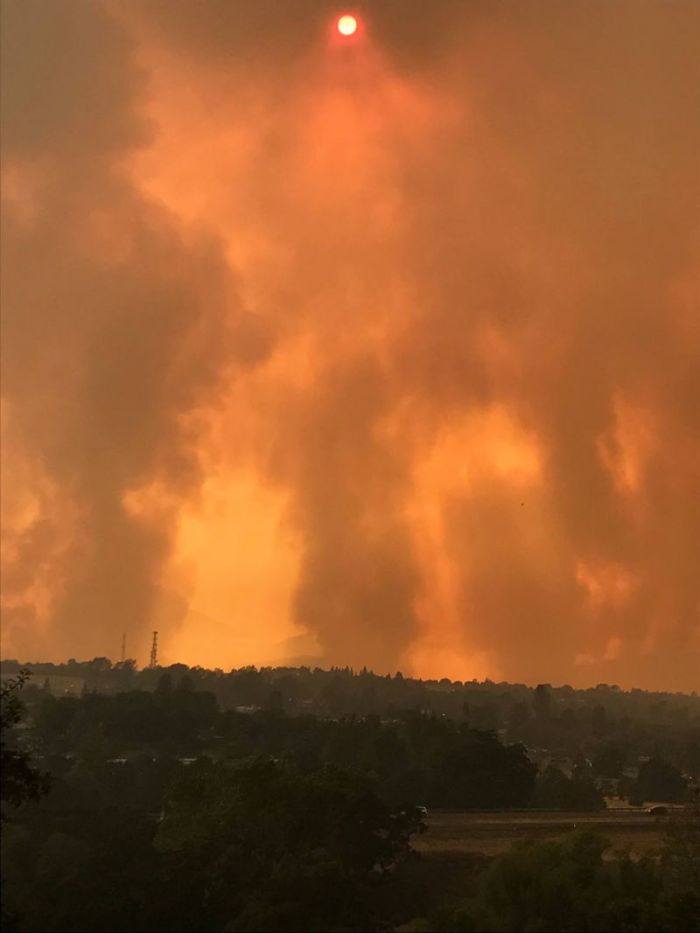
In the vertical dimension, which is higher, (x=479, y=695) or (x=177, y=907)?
(x=479, y=695)

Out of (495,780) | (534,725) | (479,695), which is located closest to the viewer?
(495,780)

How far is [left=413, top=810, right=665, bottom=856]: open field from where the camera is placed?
32.8 metres

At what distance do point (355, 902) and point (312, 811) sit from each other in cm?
497

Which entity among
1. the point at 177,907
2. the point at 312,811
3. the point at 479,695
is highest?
the point at 479,695

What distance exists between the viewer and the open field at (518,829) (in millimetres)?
32750

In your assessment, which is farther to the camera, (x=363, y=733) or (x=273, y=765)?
(x=363, y=733)

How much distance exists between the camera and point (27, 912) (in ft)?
67.0

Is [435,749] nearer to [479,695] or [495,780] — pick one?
[495,780]

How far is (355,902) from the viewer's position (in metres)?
23.3

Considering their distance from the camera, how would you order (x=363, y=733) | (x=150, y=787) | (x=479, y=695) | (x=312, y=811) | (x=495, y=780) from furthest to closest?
(x=479, y=695) < (x=363, y=733) < (x=495, y=780) < (x=150, y=787) < (x=312, y=811)

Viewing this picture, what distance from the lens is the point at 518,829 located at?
37531mm

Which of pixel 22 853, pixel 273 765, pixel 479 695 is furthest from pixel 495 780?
pixel 479 695

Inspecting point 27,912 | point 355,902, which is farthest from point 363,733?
point 27,912

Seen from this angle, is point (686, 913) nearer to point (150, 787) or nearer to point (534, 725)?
point (150, 787)
